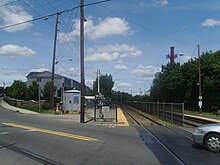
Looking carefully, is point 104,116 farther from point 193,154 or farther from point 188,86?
point 188,86

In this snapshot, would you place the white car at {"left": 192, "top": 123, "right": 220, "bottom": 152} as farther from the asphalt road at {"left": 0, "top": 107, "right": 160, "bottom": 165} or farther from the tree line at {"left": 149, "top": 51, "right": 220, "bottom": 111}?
the tree line at {"left": 149, "top": 51, "right": 220, "bottom": 111}

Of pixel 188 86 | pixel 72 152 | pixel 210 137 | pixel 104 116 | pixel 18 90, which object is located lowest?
pixel 104 116

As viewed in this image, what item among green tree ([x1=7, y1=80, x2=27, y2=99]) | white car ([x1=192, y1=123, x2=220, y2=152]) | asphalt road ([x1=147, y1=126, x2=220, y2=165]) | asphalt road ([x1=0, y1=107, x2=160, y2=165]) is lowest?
asphalt road ([x1=147, y1=126, x2=220, y2=165])

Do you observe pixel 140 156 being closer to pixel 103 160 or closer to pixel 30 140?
pixel 103 160

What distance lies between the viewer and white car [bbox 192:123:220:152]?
444 inches

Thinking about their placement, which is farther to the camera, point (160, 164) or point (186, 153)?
point (186, 153)

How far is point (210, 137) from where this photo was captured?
37.6ft

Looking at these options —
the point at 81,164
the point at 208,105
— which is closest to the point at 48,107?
the point at 208,105

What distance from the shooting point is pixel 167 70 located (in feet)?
287

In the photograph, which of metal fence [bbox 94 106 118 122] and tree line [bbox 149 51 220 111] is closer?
metal fence [bbox 94 106 118 122]

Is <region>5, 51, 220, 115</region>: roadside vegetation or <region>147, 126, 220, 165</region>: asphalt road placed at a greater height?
<region>5, 51, 220, 115</region>: roadside vegetation

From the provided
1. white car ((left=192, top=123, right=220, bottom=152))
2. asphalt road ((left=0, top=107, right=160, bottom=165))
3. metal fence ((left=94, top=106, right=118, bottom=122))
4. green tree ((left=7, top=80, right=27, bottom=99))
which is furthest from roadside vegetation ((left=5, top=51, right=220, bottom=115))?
white car ((left=192, top=123, right=220, bottom=152))

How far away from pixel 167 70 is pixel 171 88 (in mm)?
11511

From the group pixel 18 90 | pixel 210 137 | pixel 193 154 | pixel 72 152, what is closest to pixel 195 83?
pixel 18 90
